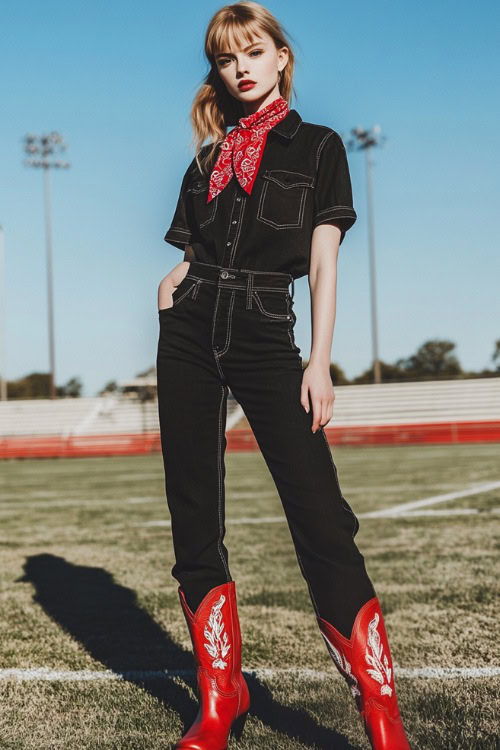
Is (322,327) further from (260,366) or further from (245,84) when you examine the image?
(245,84)

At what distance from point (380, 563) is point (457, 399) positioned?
33676 mm

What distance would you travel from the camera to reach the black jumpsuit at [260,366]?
83.4 inches

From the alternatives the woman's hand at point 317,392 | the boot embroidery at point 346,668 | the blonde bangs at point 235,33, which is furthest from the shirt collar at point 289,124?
the boot embroidery at point 346,668

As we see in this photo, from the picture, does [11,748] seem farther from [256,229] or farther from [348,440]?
[348,440]

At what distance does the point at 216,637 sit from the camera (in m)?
2.35

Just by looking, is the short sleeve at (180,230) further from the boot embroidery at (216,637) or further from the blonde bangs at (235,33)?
the boot embroidery at (216,637)

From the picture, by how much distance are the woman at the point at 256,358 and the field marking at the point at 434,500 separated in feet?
19.6

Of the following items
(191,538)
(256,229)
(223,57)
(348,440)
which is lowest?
(348,440)

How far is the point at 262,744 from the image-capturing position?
232 centimetres

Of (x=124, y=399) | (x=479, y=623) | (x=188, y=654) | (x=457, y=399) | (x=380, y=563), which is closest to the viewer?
(x=188, y=654)

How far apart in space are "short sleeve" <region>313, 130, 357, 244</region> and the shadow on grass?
1410 millimetres

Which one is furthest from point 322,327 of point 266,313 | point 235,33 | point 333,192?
point 235,33

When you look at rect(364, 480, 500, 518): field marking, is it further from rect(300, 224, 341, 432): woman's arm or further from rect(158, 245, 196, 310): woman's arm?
rect(300, 224, 341, 432): woman's arm

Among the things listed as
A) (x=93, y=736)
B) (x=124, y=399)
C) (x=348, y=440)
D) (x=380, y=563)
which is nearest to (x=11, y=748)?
(x=93, y=736)
